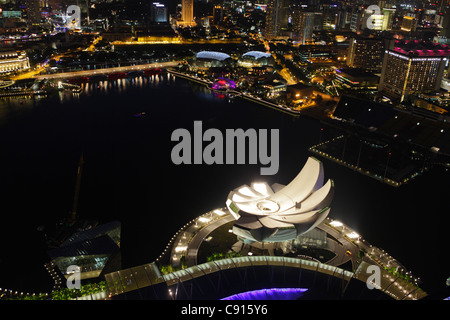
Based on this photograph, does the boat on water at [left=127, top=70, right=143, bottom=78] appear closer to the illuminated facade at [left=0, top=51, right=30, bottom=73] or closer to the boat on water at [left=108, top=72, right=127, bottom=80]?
the boat on water at [left=108, top=72, right=127, bottom=80]

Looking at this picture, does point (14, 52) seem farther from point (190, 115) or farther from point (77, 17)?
point (77, 17)

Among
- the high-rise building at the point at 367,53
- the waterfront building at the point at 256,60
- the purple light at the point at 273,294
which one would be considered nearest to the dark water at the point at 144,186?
the purple light at the point at 273,294

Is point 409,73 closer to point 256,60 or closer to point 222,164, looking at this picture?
point 256,60

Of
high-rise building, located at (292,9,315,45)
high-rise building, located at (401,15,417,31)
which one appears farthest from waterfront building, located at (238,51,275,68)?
high-rise building, located at (401,15,417,31)

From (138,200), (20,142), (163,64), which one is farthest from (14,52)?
(138,200)

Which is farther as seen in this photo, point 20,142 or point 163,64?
point 163,64

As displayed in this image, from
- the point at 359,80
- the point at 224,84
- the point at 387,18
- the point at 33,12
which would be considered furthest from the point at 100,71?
the point at 387,18

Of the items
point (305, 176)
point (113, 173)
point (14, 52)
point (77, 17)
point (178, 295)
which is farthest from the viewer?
point (77, 17)
